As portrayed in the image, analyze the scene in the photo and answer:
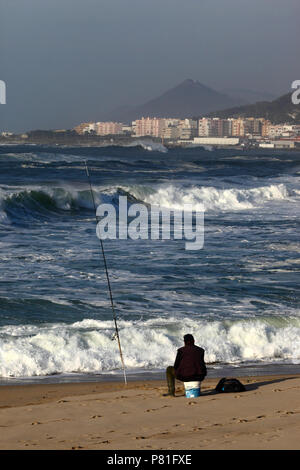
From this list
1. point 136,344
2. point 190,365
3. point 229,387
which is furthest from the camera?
point 136,344

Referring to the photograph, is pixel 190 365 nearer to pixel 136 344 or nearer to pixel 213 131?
pixel 136 344

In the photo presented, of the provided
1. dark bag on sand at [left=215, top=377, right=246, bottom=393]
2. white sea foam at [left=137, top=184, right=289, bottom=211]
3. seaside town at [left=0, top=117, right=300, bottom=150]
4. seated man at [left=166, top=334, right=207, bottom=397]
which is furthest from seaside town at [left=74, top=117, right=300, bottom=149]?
seated man at [left=166, top=334, right=207, bottom=397]

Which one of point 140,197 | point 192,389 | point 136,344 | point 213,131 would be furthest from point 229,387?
point 213,131

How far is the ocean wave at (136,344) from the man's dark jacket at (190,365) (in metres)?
2.53

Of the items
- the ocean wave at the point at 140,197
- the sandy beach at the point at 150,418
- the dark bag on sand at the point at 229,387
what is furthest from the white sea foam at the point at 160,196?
the dark bag on sand at the point at 229,387

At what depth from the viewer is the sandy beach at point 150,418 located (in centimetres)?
626

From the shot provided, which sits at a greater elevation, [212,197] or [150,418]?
[212,197]

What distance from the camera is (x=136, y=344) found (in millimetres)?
11367

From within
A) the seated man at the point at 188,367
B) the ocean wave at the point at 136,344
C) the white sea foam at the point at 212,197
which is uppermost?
the white sea foam at the point at 212,197

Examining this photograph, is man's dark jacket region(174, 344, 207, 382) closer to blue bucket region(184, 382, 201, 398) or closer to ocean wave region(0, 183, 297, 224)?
blue bucket region(184, 382, 201, 398)

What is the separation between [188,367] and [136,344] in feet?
10.6

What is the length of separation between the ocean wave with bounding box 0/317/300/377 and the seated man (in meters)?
2.48

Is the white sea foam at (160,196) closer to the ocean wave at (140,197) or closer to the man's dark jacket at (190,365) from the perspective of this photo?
the ocean wave at (140,197)

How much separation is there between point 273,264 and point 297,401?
10211 mm
